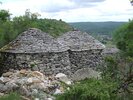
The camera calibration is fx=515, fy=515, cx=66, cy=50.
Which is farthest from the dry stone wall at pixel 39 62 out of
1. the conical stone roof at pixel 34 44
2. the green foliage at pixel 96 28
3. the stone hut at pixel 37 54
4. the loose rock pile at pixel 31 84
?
the green foliage at pixel 96 28

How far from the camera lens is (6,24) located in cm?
4122

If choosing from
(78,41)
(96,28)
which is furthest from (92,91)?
(96,28)

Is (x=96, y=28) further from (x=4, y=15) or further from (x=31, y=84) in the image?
(x=31, y=84)

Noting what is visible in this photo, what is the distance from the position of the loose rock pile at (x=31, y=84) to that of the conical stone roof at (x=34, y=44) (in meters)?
1.75

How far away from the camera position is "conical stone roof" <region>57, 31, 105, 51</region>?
2739 cm

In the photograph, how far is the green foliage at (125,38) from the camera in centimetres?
4821

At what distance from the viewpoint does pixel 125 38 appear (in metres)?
52.3

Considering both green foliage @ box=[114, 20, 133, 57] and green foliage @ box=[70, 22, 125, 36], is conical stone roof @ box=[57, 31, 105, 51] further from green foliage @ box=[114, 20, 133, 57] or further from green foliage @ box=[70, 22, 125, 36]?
green foliage @ box=[70, 22, 125, 36]

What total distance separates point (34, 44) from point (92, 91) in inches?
565

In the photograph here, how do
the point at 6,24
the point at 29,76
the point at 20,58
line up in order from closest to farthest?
the point at 29,76 < the point at 20,58 < the point at 6,24

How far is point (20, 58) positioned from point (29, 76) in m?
2.73

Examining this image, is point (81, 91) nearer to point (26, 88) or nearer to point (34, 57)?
point (26, 88)

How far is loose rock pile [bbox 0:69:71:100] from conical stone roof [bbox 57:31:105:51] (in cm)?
483

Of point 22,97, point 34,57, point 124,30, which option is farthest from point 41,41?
point 124,30
